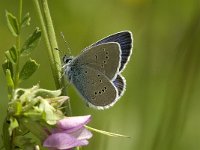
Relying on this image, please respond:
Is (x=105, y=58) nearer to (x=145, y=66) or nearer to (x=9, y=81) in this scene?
(x=9, y=81)

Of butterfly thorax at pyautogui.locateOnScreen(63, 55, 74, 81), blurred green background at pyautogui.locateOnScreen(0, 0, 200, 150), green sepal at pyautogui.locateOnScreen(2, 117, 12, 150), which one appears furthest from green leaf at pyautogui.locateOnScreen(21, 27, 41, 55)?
blurred green background at pyautogui.locateOnScreen(0, 0, 200, 150)

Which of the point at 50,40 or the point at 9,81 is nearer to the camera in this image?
the point at 9,81

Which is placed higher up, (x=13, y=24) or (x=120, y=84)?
(x=13, y=24)

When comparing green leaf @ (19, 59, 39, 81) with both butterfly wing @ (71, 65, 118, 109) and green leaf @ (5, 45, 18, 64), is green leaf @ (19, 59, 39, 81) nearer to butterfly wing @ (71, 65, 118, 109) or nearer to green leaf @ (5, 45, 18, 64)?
green leaf @ (5, 45, 18, 64)

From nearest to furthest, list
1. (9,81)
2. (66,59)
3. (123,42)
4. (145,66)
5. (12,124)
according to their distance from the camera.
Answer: (12,124), (9,81), (123,42), (66,59), (145,66)

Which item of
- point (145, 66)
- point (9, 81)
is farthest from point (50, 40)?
point (145, 66)
